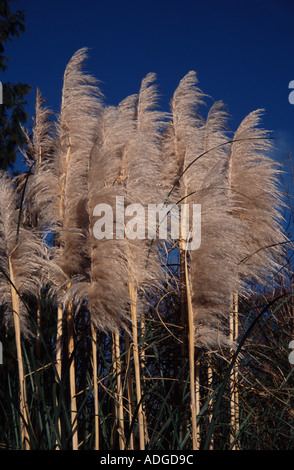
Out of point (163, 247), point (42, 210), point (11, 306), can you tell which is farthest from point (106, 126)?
point (11, 306)

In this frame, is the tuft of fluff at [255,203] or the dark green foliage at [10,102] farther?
the dark green foliage at [10,102]

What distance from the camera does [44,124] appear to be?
4.64m

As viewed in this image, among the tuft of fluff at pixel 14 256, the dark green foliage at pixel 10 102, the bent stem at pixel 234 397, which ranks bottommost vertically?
the bent stem at pixel 234 397

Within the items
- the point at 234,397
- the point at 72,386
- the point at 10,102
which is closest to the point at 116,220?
the point at 72,386

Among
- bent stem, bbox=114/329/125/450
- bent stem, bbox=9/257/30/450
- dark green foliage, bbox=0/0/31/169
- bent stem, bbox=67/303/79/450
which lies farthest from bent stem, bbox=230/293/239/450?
dark green foliage, bbox=0/0/31/169

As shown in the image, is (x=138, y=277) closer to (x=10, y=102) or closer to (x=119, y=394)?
(x=119, y=394)

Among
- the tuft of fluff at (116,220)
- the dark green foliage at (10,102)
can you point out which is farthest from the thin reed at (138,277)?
the dark green foliage at (10,102)

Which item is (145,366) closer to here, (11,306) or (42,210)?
(11,306)

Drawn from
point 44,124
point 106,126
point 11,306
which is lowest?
point 11,306

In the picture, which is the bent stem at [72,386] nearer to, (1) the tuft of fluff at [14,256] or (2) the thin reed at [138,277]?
(2) the thin reed at [138,277]

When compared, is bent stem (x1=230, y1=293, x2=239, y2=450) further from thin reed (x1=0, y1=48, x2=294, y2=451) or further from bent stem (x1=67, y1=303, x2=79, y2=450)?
bent stem (x1=67, y1=303, x2=79, y2=450)

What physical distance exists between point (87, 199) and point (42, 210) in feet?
1.30
